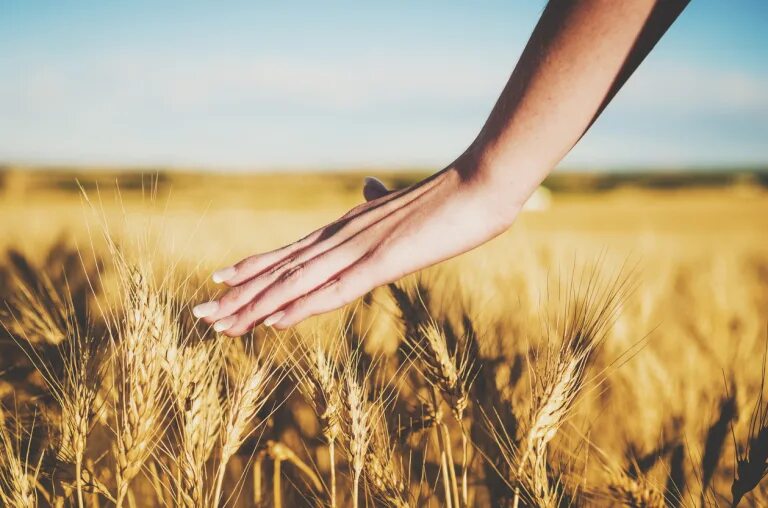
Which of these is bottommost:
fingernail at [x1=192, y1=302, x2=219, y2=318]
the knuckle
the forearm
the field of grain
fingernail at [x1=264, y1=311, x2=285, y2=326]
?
the field of grain

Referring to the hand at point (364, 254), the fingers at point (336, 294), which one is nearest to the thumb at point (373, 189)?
the hand at point (364, 254)

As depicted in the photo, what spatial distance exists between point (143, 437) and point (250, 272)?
1.36ft

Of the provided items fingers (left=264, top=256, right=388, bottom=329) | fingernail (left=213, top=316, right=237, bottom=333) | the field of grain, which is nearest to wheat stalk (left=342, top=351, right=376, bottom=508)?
the field of grain

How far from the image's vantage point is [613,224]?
56.3 ft

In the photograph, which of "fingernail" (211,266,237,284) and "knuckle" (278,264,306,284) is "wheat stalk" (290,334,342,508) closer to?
"knuckle" (278,264,306,284)

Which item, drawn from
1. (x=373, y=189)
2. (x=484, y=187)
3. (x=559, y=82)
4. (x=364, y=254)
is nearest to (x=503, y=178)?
(x=484, y=187)

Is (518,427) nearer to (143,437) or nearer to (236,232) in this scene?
(143,437)

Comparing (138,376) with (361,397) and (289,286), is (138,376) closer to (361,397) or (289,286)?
(289,286)

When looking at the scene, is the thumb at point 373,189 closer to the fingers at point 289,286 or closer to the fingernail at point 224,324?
the fingers at point 289,286

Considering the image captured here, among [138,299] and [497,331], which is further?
[497,331]

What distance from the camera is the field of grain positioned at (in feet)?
3.66

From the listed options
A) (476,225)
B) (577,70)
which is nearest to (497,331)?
(476,225)

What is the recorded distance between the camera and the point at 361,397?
1274 millimetres

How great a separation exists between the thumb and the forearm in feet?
1.20
